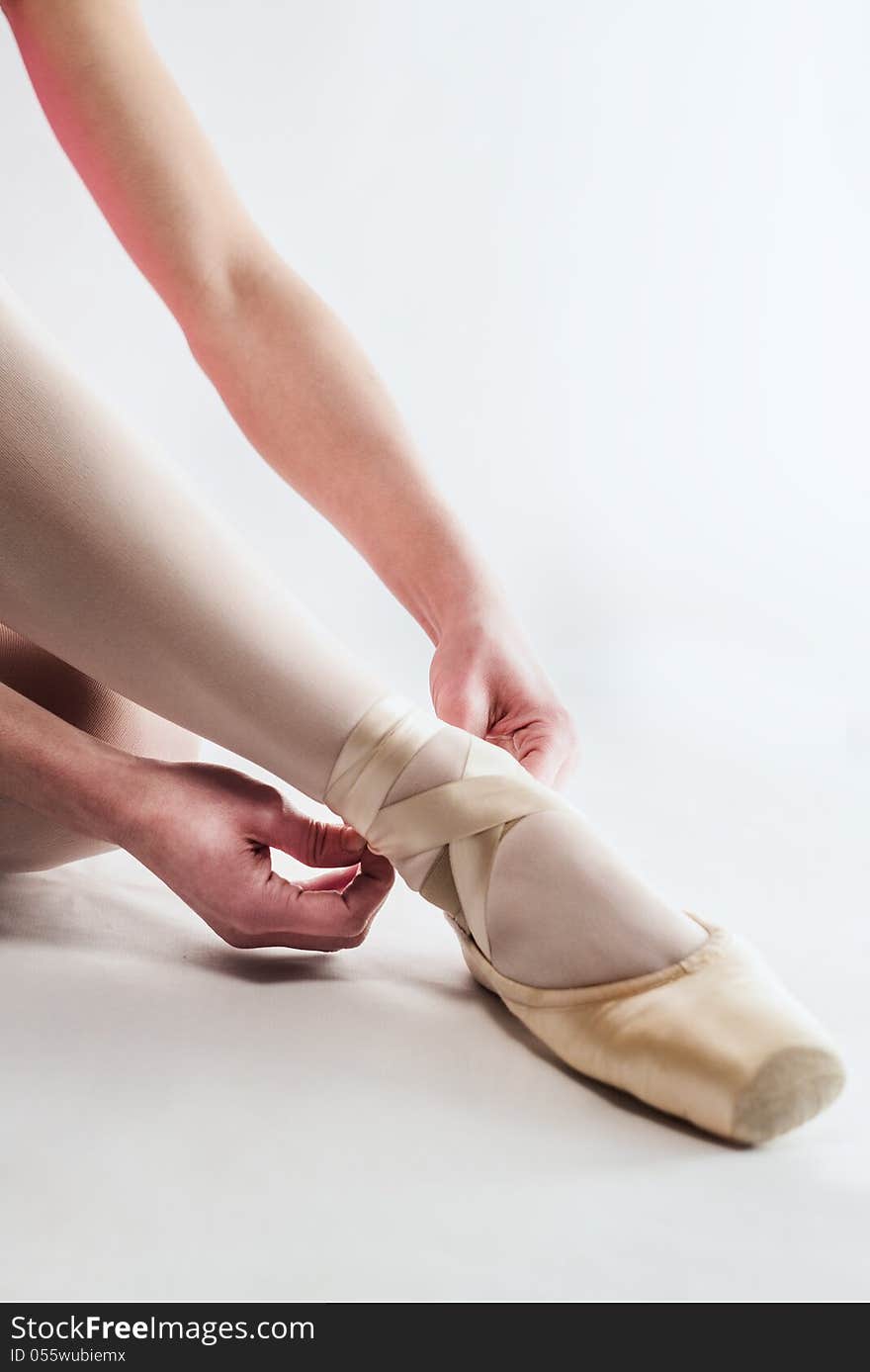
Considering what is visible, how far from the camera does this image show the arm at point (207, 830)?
91cm

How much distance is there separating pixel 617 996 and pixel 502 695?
0.29m

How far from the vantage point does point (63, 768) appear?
0.95m

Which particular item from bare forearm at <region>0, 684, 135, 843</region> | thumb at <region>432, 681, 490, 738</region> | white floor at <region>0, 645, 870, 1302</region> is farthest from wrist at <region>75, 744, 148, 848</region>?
thumb at <region>432, 681, 490, 738</region>

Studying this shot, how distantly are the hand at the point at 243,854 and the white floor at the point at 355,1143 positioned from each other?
1.8 inches

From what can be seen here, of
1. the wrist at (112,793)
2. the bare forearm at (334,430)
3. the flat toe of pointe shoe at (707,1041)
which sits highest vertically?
the bare forearm at (334,430)

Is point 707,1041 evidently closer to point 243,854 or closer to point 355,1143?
point 355,1143

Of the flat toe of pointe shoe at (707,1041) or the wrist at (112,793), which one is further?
the wrist at (112,793)

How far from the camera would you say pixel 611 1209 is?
656mm

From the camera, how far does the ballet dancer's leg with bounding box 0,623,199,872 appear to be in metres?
1.00

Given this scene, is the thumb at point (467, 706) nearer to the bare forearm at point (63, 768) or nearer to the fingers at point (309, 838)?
the fingers at point (309, 838)

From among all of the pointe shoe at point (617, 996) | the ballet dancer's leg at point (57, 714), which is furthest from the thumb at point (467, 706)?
the ballet dancer's leg at point (57, 714)

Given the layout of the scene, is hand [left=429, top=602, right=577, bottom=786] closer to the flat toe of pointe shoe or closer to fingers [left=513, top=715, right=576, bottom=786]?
fingers [left=513, top=715, right=576, bottom=786]

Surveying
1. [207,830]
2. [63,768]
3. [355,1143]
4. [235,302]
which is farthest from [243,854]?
[235,302]
